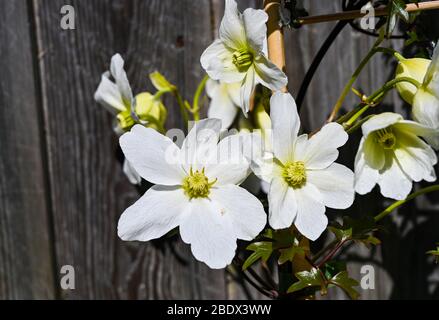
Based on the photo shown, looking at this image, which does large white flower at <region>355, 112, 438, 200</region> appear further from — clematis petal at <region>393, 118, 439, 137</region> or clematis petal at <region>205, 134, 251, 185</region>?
clematis petal at <region>205, 134, 251, 185</region>

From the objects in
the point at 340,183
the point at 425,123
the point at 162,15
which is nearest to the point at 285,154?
the point at 340,183

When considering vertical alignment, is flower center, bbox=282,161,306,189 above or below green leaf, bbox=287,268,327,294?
above

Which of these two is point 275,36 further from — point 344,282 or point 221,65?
point 344,282

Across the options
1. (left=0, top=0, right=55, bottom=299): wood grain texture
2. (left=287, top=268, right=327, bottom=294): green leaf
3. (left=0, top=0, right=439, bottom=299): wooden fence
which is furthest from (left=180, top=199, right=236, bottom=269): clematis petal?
(left=0, top=0, right=55, bottom=299): wood grain texture

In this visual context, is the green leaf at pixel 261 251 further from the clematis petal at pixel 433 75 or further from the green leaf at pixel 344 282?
the clematis petal at pixel 433 75

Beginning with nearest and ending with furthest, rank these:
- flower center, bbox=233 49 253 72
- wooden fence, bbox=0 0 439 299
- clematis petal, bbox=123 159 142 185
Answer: flower center, bbox=233 49 253 72 < clematis petal, bbox=123 159 142 185 < wooden fence, bbox=0 0 439 299

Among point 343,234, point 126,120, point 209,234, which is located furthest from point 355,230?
point 126,120
